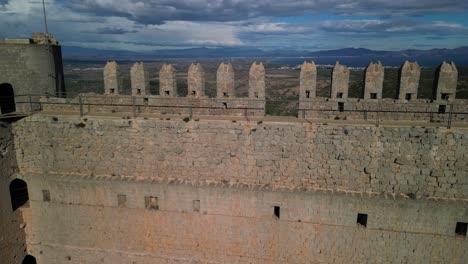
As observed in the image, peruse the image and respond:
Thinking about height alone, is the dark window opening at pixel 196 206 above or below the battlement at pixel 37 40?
below

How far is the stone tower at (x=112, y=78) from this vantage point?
9.98 meters

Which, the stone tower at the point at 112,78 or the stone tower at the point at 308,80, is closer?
the stone tower at the point at 308,80

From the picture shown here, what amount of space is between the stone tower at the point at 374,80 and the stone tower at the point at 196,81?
461 centimetres

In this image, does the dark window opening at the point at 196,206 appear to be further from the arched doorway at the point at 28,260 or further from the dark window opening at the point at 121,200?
the arched doorway at the point at 28,260

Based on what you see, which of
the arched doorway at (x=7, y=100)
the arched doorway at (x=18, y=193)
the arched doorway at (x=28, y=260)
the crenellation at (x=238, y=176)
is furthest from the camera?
the arched doorway at (x=28, y=260)

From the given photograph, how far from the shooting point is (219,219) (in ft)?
28.9

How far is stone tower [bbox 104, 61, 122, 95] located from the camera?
9984 millimetres

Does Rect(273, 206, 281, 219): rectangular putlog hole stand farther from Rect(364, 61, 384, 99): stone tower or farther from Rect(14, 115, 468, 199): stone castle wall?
Rect(364, 61, 384, 99): stone tower

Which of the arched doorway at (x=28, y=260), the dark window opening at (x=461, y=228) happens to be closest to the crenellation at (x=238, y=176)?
the dark window opening at (x=461, y=228)

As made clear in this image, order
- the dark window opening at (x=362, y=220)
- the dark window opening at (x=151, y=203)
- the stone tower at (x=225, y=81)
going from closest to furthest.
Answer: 1. the dark window opening at (x=362, y=220)
2. the dark window opening at (x=151, y=203)
3. the stone tower at (x=225, y=81)

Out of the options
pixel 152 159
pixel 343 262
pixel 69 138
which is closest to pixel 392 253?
pixel 343 262

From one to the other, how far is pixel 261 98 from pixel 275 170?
6.99ft

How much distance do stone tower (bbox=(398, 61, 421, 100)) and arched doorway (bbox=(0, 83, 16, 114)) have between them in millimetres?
11432

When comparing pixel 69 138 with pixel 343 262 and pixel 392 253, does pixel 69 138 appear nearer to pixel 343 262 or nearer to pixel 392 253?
pixel 343 262
